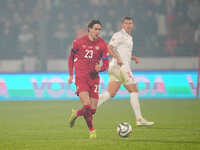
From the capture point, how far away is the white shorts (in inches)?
430

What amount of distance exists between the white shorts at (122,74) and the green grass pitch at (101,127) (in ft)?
2.86

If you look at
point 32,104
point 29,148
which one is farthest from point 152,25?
point 29,148

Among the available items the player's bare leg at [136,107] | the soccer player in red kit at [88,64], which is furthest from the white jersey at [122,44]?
the soccer player in red kit at [88,64]

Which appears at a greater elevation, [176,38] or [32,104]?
[176,38]

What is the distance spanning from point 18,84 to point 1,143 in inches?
424

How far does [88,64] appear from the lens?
8.62 m

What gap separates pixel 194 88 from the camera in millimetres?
18250

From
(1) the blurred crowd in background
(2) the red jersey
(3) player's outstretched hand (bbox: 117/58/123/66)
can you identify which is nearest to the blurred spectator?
(1) the blurred crowd in background

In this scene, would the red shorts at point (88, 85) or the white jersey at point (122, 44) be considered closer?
the red shorts at point (88, 85)

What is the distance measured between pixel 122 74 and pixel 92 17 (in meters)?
10.6

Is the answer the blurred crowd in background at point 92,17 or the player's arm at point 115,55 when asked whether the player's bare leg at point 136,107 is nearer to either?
the player's arm at point 115,55

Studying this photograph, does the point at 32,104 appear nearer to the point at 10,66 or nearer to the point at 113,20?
the point at 10,66

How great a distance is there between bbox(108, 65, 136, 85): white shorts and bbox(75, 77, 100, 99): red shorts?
226 centimetres

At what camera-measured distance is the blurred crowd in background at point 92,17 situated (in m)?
19.8
